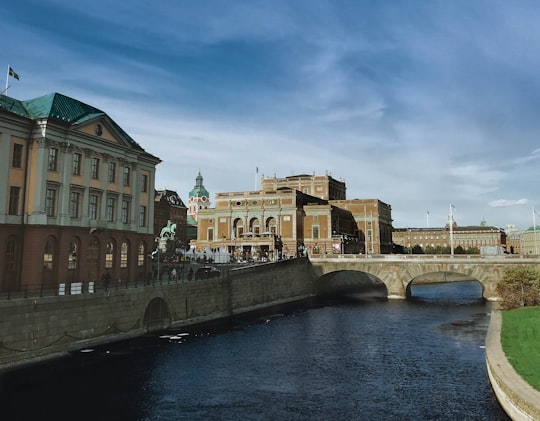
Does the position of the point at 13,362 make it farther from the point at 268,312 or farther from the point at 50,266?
the point at 268,312

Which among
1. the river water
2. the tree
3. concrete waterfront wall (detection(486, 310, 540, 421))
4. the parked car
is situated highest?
the parked car

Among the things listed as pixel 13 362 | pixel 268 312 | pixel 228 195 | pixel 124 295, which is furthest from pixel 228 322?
pixel 228 195

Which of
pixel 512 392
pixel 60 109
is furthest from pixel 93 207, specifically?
pixel 512 392

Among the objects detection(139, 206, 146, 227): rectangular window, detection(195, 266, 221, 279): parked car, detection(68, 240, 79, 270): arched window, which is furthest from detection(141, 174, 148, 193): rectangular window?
detection(68, 240, 79, 270): arched window

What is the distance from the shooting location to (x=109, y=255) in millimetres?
54062

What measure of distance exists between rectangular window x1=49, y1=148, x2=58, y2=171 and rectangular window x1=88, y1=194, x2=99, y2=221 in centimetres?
563

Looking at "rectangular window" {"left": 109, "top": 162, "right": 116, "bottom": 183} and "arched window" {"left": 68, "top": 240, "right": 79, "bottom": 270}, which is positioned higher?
"rectangular window" {"left": 109, "top": 162, "right": 116, "bottom": 183}

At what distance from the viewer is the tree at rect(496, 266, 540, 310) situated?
60.8 meters

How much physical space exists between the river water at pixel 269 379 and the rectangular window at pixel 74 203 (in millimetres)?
14961

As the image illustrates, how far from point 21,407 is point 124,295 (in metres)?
19.6

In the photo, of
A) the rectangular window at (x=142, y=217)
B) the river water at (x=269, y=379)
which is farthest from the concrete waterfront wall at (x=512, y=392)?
the rectangular window at (x=142, y=217)

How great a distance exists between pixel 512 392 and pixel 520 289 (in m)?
44.2

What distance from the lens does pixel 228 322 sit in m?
60.3

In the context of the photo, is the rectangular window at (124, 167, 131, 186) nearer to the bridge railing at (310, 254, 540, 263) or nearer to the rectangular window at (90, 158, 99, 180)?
the rectangular window at (90, 158, 99, 180)
